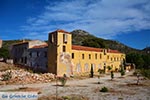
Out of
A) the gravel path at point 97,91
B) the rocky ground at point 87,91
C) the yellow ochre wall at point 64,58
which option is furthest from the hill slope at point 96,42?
the gravel path at point 97,91

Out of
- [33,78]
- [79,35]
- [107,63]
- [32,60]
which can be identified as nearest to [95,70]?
[107,63]

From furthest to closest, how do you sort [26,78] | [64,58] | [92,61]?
[92,61] → [64,58] → [26,78]

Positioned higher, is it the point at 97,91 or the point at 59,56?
the point at 59,56

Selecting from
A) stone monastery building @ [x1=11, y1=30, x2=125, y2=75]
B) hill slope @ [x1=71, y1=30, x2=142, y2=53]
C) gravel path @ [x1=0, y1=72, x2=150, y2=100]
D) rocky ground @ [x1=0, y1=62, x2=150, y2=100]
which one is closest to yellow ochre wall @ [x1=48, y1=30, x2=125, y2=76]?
stone monastery building @ [x1=11, y1=30, x2=125, y2=75]

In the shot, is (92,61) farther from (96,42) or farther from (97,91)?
(96,42)

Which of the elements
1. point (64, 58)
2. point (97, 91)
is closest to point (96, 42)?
point (64, 58)

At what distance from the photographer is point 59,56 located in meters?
46.4

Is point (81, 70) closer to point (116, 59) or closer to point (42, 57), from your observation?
point (42, 57)

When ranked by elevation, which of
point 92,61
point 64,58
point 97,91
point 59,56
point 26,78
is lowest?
point 97,91

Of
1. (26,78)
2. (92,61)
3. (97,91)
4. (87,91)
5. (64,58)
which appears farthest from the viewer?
(92,61)

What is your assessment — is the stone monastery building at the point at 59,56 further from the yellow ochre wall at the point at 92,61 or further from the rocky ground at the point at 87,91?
the rocky ground at the point at 87,91

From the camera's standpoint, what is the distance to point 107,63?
65812 millimetres

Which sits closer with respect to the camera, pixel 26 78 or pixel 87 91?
pixel 87 91

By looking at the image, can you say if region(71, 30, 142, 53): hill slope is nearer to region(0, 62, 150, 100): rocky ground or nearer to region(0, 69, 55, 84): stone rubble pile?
region(0, 69, 55, 84): stone rubble pile
